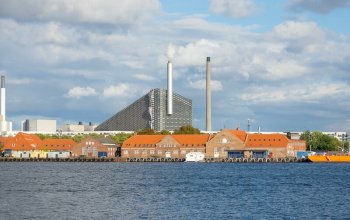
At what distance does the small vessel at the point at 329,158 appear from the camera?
483ft

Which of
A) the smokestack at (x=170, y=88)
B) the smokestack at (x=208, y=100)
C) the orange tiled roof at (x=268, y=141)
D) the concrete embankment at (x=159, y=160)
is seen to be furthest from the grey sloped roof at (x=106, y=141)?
the smokestack at (x=170, y=88)

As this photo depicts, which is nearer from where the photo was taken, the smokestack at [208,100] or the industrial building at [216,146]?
the industrial building at [216,146]

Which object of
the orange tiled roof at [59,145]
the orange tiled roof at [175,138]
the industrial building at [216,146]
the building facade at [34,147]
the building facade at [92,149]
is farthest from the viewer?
the orange tiled roof at [59,145]

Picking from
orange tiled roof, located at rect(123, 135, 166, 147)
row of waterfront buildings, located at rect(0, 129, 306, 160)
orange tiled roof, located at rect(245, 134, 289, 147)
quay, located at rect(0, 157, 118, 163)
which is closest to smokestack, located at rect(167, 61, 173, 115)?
row of waterfront buildings, located at rect(0, 129, 306, 160)

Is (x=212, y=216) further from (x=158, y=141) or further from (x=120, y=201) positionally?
(x=158, y=141)

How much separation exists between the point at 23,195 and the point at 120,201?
8.70 m

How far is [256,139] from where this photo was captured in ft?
495

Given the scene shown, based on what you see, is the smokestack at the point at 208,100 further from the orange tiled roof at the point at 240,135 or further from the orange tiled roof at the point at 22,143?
the orange tiled roof at the point at 22,143

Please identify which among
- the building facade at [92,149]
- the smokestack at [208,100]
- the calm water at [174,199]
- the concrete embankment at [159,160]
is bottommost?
the calm water at [174,199]

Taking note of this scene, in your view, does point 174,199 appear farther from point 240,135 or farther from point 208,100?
point 208,100

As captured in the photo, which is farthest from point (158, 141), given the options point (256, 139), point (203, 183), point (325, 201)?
point (325, 201)

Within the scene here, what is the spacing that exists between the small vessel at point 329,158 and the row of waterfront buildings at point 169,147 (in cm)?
503

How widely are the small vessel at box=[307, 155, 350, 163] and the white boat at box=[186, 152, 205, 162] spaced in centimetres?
1997

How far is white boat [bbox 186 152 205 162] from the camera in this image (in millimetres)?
147375
